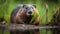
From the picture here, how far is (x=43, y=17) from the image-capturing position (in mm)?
6770

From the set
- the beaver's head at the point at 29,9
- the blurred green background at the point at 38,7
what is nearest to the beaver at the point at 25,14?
the beaver's head at the point at 29,9

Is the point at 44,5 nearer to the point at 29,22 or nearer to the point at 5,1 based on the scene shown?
the point at 29,22

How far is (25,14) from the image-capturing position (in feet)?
22.0

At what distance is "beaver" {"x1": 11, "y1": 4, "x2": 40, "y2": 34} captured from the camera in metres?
6.63

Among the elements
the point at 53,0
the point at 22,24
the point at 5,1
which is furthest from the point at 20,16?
the point at 53,0

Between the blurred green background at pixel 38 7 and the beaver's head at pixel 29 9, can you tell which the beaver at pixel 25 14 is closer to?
the beaver's head at pixel 29 9

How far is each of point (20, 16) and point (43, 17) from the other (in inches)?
31.6

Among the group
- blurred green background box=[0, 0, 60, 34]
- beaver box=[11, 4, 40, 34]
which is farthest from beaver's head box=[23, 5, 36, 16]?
blurred green background box=[0, 0, 60, 34]

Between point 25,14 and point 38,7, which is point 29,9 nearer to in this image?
point 25,14

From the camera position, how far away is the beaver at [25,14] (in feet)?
21.7

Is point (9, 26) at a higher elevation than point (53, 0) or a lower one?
lower

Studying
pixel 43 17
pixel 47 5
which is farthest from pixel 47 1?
pixel 43 17

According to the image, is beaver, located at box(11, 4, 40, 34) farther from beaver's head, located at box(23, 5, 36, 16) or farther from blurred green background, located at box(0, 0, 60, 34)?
blurred green background, located at box(0, 0, 60, 34)

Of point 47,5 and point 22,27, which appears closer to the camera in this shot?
point 22,27
